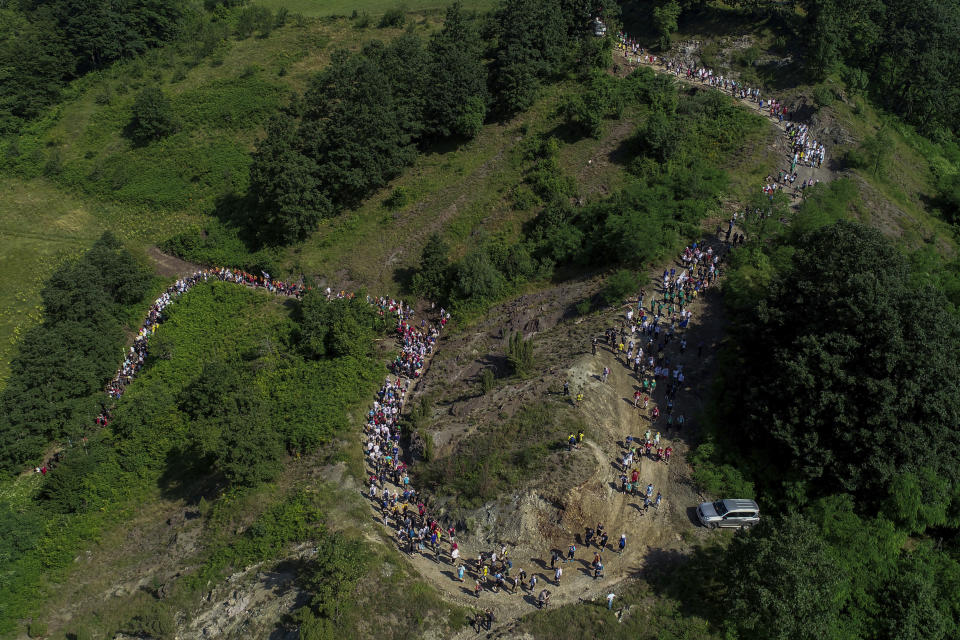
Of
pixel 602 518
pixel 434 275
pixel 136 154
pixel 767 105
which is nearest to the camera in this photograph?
pixel 602 518

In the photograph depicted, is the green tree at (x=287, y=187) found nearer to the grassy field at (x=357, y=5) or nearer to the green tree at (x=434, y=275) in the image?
the green tree at (x=434, y=275)

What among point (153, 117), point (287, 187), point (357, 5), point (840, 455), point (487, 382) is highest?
point (357, 5)

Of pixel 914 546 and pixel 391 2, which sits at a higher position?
pixel 391 2

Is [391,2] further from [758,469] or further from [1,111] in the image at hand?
[758,469]

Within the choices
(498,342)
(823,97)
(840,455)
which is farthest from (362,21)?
(840,455)

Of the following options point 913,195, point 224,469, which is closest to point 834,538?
point 224,469

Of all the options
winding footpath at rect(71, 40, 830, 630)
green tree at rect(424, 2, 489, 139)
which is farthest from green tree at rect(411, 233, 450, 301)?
green tree at rect(424, 2, 489, 139)

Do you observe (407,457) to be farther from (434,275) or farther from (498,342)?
(434,275)
